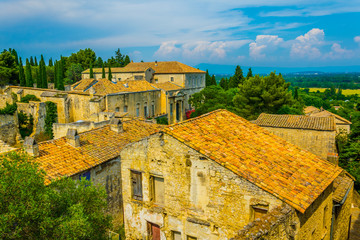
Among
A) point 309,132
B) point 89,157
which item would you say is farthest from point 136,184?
point 309,132

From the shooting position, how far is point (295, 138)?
23.1m

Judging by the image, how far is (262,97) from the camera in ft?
125

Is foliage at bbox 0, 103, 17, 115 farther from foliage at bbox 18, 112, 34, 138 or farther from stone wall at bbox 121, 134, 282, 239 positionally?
stone wall at bbox 121, 134, 282, 239

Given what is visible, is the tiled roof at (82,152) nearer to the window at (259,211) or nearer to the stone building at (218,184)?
the stone building at (218,184)

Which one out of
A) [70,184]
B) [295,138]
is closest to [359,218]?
[295,138]

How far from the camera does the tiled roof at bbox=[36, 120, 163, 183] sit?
46.1 feet

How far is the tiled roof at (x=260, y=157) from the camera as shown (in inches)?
338

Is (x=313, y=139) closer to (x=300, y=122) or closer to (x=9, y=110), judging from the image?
(x=300, y=122)

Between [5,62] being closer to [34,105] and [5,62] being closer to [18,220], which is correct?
[34,105]

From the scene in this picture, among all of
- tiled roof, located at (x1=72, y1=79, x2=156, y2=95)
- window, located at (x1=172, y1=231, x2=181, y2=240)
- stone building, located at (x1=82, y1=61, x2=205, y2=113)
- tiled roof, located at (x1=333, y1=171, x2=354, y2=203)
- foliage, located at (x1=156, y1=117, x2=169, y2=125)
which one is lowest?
foliage, located at (x1=156, y1=117, x2=169, y2=125)

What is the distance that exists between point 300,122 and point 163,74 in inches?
1755

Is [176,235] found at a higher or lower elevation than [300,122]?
lower

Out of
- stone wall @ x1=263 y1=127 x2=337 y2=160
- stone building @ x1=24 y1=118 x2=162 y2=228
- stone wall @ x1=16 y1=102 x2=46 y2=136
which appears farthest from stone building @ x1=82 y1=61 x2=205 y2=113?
stone building @ x1=24 y1=118 x2=162 y2=228

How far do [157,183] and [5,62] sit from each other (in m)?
50.8
